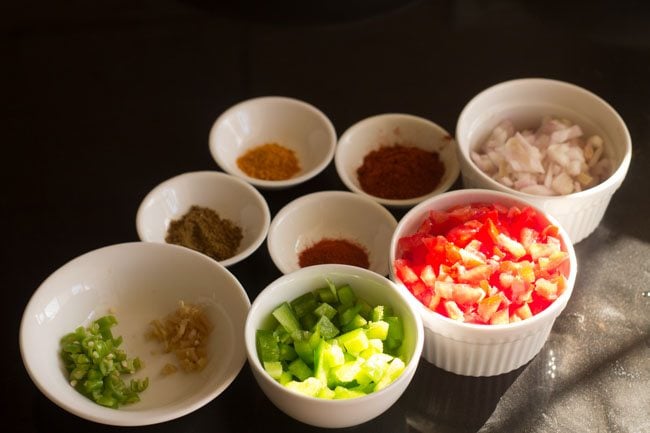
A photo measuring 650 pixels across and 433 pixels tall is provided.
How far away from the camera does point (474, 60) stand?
2.23 metres

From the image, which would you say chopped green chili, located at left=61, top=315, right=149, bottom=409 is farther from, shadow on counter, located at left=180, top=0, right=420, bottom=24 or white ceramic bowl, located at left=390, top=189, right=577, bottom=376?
shadow on counter, located at left=180, top=0, right=420, bottom=24

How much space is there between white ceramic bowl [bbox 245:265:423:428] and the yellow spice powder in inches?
17.1

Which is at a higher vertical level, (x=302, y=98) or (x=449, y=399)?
(x=302, y=98)

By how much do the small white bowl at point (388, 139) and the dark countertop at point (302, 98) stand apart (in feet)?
0.21

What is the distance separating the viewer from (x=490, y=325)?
147cm

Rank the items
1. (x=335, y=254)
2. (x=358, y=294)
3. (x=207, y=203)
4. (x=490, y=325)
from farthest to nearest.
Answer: (x=207, y=203) < (x=335, y=254) < (x=358, y=294) < (x=490, y=325)

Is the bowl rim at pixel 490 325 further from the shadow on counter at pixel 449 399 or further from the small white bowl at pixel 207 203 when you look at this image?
the small white bowl at pixel 207 203

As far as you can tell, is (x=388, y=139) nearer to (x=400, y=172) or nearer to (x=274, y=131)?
(x=400, y=172)

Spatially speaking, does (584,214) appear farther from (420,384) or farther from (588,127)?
(420,384)

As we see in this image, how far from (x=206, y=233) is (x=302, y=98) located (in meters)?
0.52

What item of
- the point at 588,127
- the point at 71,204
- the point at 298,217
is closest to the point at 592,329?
the point at 588,127

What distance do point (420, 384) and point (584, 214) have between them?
1.62 feet

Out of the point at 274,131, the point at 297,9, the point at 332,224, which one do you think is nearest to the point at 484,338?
the point at 332,224

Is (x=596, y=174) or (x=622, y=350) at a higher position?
(x=596, y=174)
